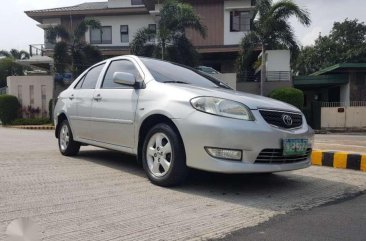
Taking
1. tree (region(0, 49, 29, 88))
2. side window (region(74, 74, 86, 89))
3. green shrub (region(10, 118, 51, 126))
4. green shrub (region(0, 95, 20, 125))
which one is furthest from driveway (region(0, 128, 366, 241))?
tree (region(0, 49, 29, 88))

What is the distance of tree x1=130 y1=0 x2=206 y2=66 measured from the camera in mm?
23469

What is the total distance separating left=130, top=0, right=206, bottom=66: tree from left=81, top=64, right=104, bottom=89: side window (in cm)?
1652

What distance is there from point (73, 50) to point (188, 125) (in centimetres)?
2165

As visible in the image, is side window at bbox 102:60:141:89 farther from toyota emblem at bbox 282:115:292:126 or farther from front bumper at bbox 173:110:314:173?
toyota emblem at bbox 282:115:292:126

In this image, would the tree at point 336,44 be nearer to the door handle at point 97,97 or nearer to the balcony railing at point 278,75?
the balcony railing at point 278,75

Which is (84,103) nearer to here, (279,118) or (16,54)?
(279,118)

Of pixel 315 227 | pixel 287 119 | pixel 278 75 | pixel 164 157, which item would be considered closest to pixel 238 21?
pixel 278 75

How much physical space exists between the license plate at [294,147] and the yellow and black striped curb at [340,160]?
211 centimetres

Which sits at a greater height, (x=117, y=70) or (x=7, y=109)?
(x=117, y=70)

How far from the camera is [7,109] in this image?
25953 millimetres

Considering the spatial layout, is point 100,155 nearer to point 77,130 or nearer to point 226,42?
point 77,130

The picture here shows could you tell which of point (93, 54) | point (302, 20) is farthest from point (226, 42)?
point (93, 54)

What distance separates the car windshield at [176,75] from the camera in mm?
5629

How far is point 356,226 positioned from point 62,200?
9.02 feet
